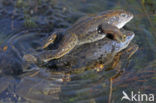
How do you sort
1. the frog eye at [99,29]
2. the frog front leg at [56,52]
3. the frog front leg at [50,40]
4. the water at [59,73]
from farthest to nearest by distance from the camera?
the frog eye at [99,29] < the frog front leg at [50,40] < the frog front leg at [56,52] < the water at [59,73]

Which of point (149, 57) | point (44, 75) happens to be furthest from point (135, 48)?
point (44, 75)

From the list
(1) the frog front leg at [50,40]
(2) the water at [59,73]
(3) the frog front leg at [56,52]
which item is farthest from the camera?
(1) the frog front leg at [50,40]

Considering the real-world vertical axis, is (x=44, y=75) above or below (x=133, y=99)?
above

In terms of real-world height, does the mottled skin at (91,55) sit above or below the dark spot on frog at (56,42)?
below

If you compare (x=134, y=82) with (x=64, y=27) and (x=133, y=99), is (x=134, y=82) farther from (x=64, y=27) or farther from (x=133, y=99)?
(x=64, y=27)

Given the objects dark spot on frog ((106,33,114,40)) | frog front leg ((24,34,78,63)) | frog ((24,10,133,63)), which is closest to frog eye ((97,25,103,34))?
frog ((24,10,133,63))

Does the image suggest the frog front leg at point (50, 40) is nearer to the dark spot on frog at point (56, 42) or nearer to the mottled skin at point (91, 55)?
the dark spot on frog at point (56, 42)

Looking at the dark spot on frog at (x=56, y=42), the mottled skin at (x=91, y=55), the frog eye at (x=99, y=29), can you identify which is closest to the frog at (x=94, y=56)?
the mottled skin at (x=91, y=55)

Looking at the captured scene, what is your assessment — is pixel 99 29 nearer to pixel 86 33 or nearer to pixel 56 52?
pixel 86 33
